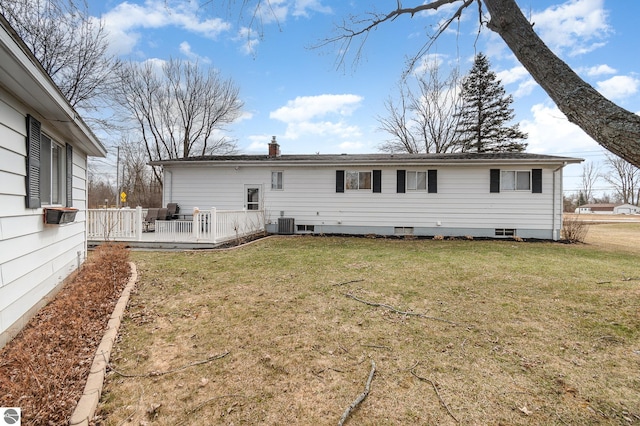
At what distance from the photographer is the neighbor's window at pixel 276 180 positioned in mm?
12891

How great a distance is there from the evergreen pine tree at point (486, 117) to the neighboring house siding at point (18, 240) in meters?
26.2

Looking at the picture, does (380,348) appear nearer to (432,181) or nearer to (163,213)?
(432,181)

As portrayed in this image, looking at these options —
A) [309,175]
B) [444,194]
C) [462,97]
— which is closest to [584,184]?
[462,97]

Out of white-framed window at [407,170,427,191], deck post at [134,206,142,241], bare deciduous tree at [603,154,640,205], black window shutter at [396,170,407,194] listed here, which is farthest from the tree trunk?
bare deciduous tree at [603,154,640,205]

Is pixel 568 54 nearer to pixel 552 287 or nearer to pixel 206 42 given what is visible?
pixel 552 287

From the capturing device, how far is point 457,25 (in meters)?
5.31

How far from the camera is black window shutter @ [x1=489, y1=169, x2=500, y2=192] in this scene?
11.6 metres

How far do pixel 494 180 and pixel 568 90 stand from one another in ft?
34.3

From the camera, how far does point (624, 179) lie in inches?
1785

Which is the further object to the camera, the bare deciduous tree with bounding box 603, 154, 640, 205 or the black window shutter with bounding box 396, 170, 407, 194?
the bare deciduous tree with bounding box 603, 154, 640, 205

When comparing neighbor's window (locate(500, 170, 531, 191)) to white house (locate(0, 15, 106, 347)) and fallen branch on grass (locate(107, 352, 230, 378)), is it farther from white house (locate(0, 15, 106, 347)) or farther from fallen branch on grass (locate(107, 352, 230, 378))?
white house (locate(0, 15, 106, 347))

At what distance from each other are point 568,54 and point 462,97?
1865 cm

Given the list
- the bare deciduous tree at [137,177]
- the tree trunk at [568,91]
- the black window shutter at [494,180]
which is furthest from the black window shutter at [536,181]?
the bare deciduous tree at [137,177]

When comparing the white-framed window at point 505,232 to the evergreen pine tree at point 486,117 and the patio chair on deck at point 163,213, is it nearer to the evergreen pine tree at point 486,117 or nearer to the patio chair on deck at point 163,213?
the patio chair on deck at point 163,213
